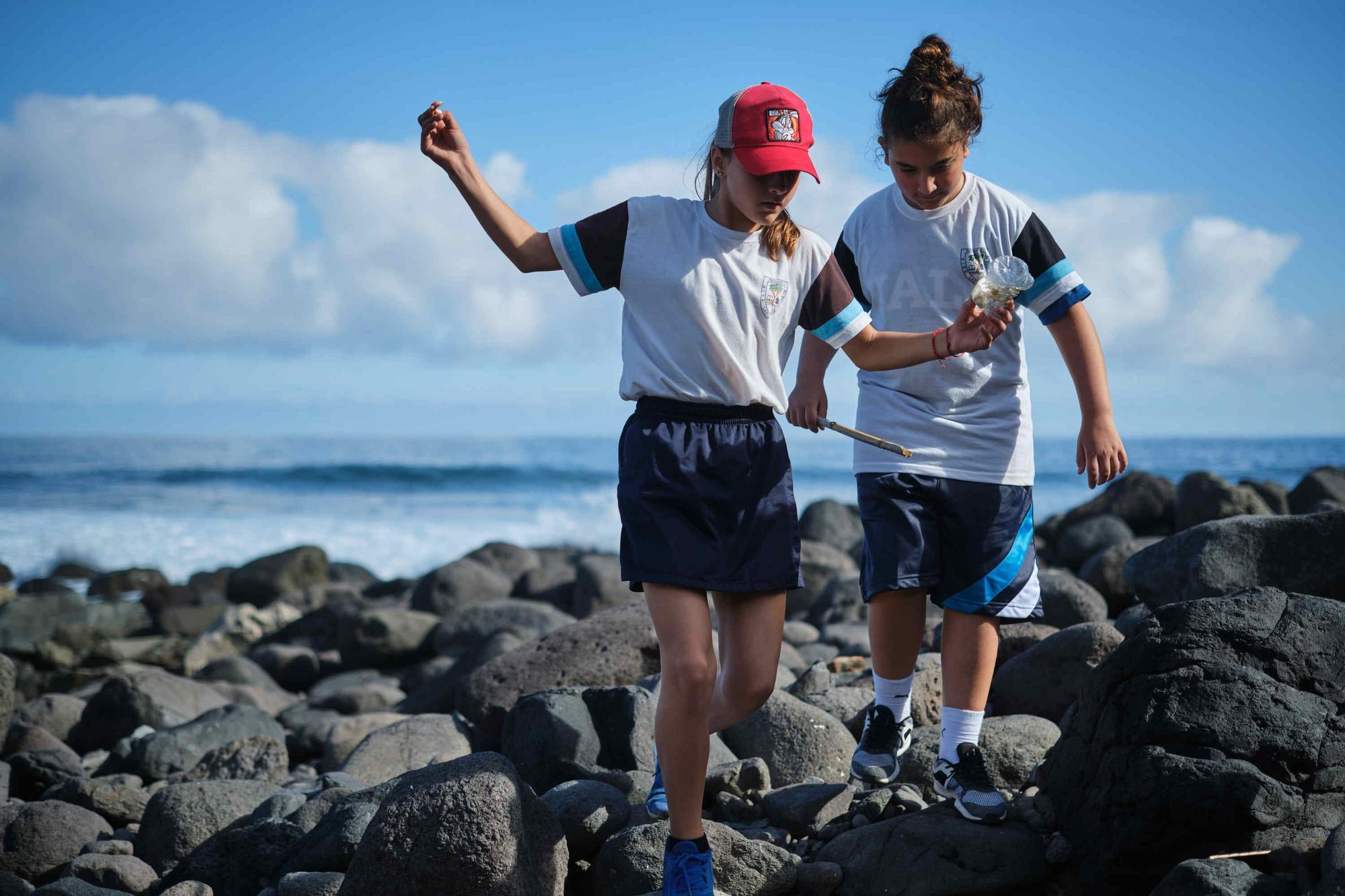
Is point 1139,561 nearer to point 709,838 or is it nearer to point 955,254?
point 955,254

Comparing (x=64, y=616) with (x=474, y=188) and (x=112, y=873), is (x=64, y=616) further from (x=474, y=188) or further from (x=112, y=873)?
(x=474, y=188)

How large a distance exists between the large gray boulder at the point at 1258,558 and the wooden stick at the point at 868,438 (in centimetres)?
151

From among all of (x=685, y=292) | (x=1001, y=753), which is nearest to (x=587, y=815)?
(x=1001, y=753)

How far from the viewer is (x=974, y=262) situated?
134 inches

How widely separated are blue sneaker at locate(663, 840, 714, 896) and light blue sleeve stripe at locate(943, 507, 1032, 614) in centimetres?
110

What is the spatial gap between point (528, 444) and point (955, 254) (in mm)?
35975

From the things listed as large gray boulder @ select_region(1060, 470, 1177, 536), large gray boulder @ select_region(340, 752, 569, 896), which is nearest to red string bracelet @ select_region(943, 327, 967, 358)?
large gray boulder @ select_region(340, 752, 569, 896)

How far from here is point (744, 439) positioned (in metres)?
2.97

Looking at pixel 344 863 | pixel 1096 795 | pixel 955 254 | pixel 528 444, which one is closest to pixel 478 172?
pixel 955 254

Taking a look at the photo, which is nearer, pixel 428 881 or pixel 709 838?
pixel 428 881

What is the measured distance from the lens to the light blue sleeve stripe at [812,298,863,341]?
124 inches

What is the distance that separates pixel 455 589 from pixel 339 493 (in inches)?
645

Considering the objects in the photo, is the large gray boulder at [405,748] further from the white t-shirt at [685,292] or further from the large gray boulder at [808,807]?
the white t-shirt at [685,292]

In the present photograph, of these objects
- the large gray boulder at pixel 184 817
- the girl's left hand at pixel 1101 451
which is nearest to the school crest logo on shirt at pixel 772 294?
the girl's left hand at pixel 1101 451
